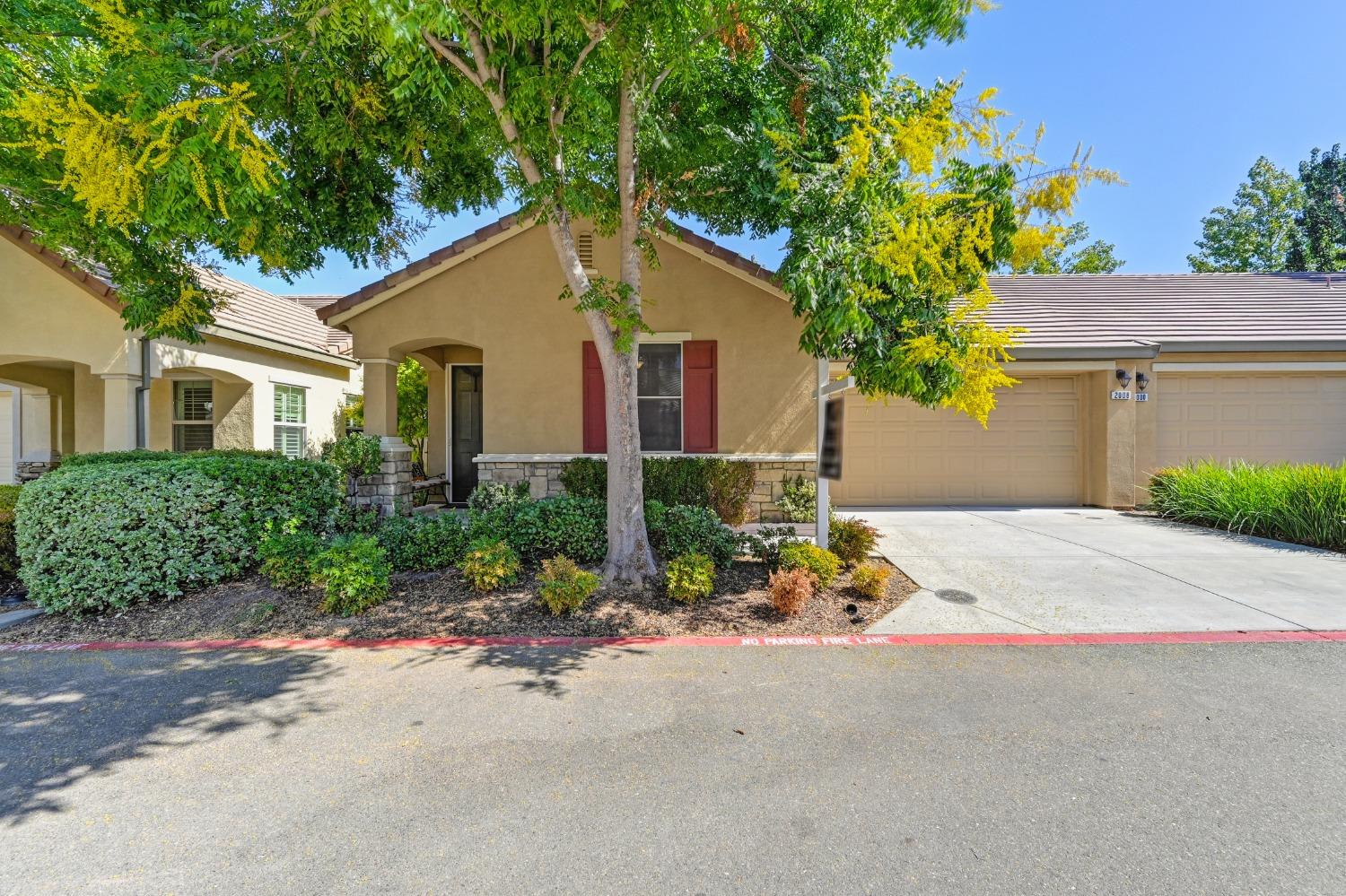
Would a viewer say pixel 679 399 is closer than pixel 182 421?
Yes

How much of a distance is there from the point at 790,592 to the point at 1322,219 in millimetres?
31233

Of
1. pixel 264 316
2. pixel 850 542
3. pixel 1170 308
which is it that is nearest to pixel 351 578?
pixel 850 542

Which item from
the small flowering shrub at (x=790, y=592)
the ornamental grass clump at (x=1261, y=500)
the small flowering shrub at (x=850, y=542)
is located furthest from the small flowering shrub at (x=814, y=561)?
the ornamental grass clump at (x=1261, y=500)

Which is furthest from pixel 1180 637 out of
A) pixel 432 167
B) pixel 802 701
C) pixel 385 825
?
pixel 432 167

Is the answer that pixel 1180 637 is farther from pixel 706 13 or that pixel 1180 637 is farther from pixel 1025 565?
pixel 706 13

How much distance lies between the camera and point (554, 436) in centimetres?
898

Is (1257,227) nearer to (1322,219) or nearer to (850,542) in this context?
(1322,219)

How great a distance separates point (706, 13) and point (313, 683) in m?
6.11

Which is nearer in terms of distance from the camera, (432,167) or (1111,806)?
(1111,806)

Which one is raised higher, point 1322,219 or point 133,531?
point 1322,219

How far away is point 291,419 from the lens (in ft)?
40.1

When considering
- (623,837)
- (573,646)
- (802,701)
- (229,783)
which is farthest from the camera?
(573,646)

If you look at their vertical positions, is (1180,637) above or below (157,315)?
below

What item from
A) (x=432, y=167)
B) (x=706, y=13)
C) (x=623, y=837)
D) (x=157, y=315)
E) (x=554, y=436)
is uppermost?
(x=706, y=13)
